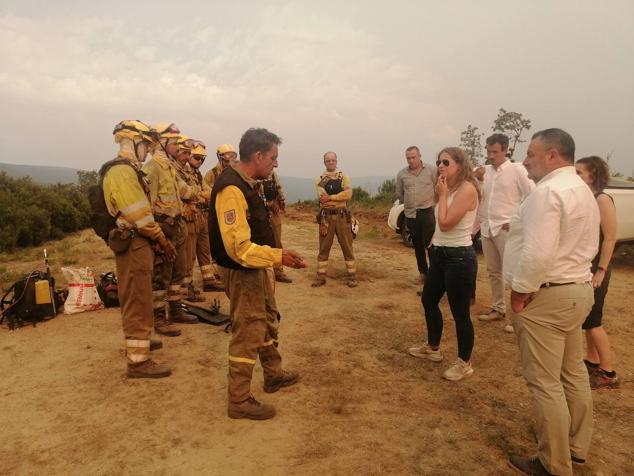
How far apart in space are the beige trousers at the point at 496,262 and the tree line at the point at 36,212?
35.7 ft

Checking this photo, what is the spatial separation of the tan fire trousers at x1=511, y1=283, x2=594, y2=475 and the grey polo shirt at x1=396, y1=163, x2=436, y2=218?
13.3 feet

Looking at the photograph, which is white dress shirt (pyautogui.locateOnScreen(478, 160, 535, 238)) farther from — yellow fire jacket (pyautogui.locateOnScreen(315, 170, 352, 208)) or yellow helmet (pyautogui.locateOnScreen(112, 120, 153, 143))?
yellow helmet (pyautogui.locateOnScreen(112, 120, 153, 143))

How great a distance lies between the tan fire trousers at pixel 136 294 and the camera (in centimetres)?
393

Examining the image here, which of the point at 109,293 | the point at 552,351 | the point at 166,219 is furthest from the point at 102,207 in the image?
the point at 552,351

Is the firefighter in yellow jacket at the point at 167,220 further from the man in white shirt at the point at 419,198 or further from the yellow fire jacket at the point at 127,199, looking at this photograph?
the man in white shirt at the point at 419,198

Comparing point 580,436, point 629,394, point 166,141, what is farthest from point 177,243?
point 629,394

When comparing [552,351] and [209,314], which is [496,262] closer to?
[552,351]

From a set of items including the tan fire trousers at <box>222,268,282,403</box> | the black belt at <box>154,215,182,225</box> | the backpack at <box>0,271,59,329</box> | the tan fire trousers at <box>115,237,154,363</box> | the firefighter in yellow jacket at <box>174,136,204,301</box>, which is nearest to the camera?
the tan fire trousers at <box>222,268,282,403</box>

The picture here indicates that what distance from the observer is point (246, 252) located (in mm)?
2988

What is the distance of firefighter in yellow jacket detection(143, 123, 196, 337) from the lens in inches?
197

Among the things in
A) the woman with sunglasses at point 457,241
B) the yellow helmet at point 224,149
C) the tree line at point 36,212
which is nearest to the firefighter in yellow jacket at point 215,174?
the yellow helmet at point 224,149

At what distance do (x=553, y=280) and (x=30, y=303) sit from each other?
5.63 meters

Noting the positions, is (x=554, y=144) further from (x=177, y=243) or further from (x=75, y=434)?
(x=177, y=243)

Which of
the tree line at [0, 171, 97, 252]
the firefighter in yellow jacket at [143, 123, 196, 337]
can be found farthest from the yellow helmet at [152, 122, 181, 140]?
the tree line at [0, 171, 97, 252]
